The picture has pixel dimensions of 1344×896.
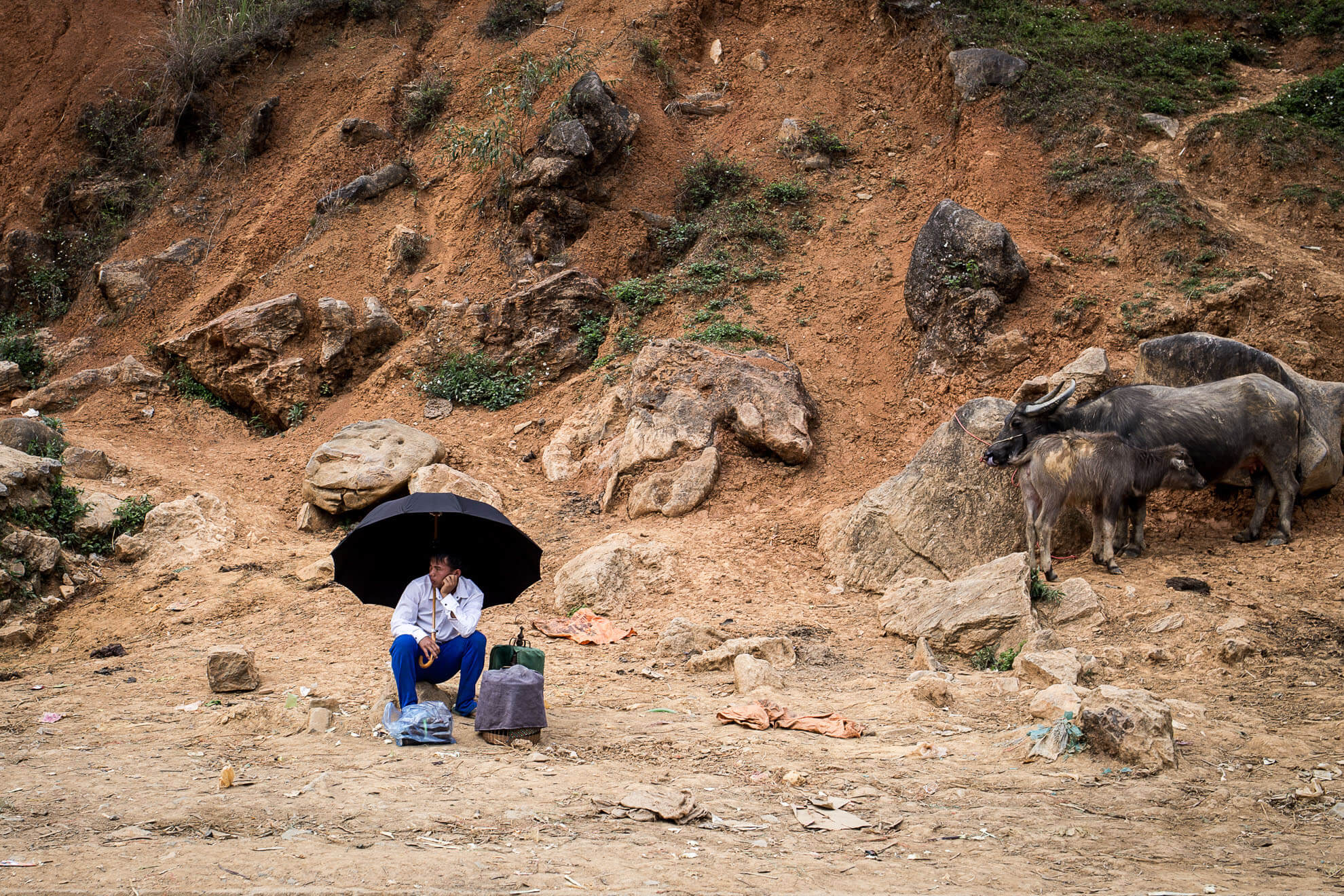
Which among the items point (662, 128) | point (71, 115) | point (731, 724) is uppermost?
point (71, 115)

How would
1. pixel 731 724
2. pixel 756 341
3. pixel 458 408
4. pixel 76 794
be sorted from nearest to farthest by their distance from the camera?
pixel 76 794 < pixel 731 724 < pixel 756 341 < pixel 458 408

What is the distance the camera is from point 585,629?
7.64m

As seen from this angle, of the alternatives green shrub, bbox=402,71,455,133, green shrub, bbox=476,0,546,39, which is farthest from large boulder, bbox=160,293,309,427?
green shrub, bbox=476,0,546,39

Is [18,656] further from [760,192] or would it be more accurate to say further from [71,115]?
[71,115]

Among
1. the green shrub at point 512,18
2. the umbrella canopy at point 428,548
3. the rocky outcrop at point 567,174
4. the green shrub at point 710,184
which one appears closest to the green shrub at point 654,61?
the rocky outcrop at point 567,174

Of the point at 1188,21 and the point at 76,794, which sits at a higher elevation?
the point at 1188,21

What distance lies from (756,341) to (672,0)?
8475 millimetres

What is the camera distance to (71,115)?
55.0 ft

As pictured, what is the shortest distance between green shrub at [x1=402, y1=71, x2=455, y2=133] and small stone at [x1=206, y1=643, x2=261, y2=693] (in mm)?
12265

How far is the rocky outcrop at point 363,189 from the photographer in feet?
49.0

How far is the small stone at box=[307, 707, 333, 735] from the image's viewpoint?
16.5 feet

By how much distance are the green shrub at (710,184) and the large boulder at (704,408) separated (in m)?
4.19

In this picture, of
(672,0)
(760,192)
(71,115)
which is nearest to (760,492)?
(760,192)

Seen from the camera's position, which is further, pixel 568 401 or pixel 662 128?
pixel 662 128
